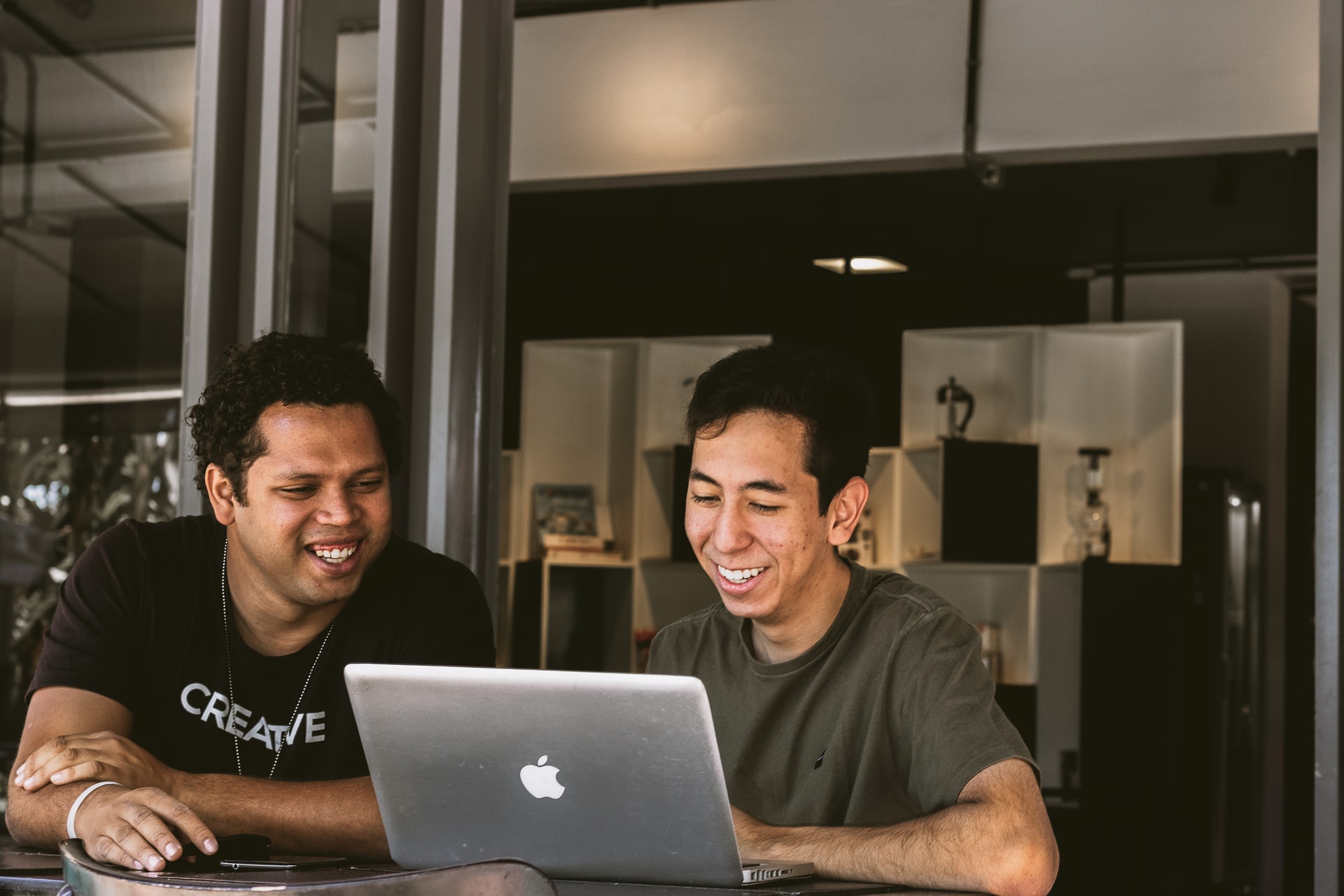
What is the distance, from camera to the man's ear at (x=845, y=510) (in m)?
1.98

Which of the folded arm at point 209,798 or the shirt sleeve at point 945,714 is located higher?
the shirt sleeve at point 945,714

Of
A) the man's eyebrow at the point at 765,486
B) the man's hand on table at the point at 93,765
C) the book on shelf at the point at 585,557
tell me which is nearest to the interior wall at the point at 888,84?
the book on shelf at the point at 585,557

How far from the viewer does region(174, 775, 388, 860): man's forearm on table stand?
1.86 m

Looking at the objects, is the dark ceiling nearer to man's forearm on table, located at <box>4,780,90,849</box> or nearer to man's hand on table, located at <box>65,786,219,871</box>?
man's forearm on table, located at <box>4,780,90,849</box>

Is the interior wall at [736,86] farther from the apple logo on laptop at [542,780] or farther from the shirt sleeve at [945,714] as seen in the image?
the apple logo on laptop at [542,780]

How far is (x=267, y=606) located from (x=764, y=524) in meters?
0.82

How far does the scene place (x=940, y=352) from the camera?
22.5 feet

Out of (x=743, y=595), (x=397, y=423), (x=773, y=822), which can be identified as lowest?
(x=773, y=822)

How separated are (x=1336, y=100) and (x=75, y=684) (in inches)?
85.9

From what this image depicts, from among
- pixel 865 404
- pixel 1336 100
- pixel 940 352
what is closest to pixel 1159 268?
pixel 940 352

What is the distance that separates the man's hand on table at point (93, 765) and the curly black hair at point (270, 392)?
43cm

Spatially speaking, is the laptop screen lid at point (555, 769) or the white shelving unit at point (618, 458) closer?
the laptop screen lid at point (555, 769)

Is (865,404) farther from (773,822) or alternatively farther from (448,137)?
(448,137)

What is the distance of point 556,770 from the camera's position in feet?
4.70
